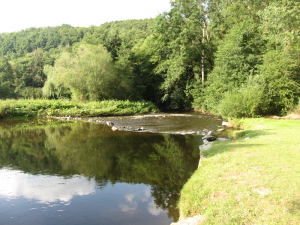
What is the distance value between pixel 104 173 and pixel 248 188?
514 cm

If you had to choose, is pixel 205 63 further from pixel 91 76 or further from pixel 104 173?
pixel 104 173

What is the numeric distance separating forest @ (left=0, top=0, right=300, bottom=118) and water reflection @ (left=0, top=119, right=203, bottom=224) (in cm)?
945

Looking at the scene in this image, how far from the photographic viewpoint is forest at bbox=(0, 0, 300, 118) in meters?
17.6

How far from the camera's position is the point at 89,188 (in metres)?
6.65

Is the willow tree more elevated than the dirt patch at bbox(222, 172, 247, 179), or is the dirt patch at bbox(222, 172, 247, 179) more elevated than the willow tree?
the willow tree

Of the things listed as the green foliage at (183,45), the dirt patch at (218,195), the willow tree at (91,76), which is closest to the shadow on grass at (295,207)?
the dirt patch at (218,195)

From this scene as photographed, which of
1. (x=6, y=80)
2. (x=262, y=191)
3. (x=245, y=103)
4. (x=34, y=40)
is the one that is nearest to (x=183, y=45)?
(x=245, y=103)

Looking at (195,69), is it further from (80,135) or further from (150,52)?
(80,135)

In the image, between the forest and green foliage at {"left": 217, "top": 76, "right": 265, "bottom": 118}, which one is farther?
the forest

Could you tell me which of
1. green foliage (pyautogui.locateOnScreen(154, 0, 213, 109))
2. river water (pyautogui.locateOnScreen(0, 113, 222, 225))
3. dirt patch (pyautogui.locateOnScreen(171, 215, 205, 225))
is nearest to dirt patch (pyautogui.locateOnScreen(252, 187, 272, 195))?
dirt patch (pyautogui.locateOnScreen(171, 215, 205, 225))

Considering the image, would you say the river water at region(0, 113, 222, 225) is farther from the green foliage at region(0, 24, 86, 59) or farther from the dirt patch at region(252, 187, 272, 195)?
the green foliage at region(0, 24, 86, 59)

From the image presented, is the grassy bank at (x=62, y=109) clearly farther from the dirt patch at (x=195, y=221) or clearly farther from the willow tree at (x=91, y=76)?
the dirt patch at (x=195, y=221)

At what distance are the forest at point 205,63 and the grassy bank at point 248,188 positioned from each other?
1056 centimetres

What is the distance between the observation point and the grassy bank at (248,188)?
369cm
